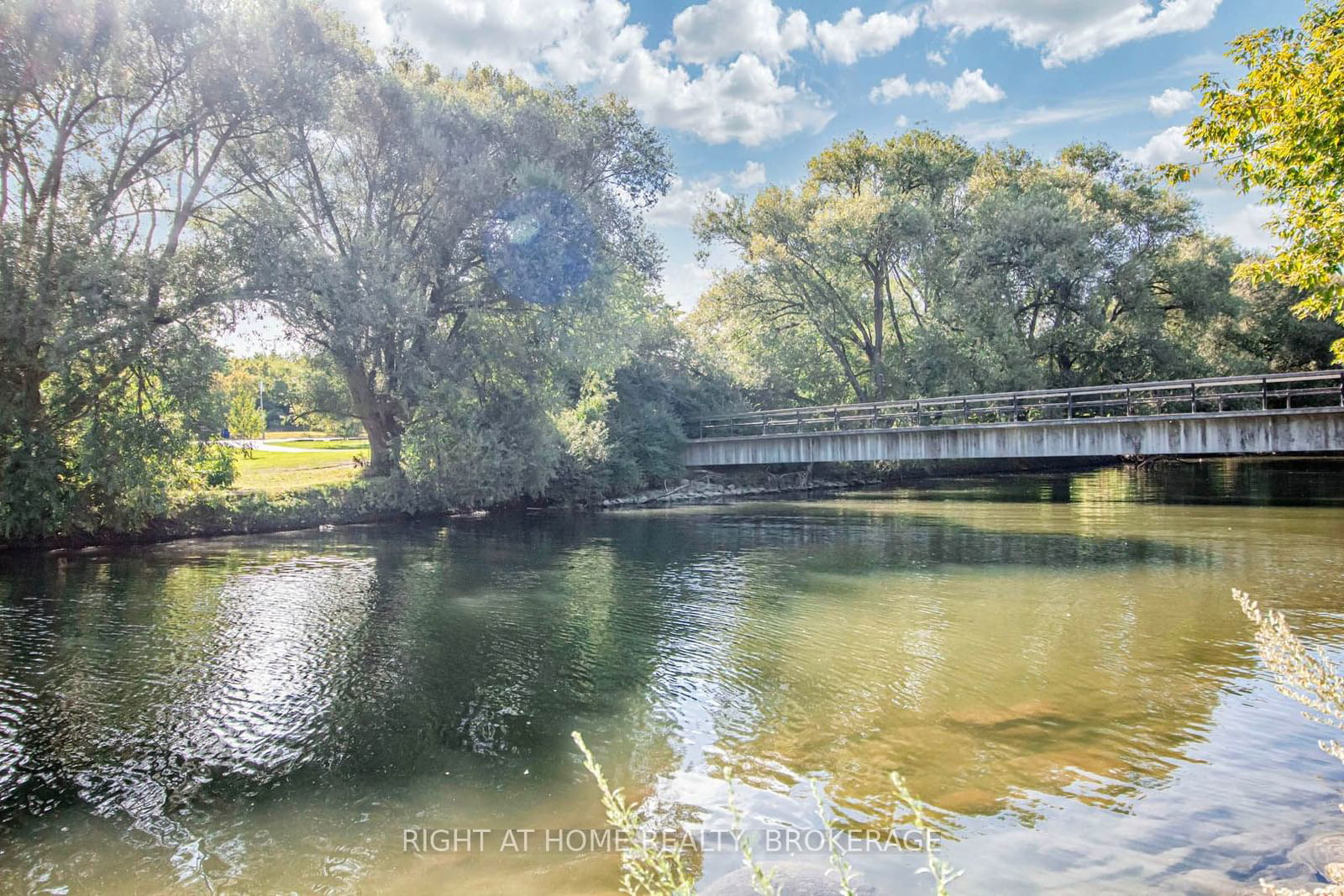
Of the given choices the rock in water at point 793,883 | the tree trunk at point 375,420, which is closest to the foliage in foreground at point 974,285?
the tree trunk at point 375,420

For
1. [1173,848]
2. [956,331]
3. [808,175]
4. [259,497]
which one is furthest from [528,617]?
[808,175]

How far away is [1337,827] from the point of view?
6.31 meters

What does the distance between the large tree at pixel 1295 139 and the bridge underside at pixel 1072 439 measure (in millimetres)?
12946

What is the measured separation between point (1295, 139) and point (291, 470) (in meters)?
36.5

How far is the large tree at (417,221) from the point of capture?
24266 mm

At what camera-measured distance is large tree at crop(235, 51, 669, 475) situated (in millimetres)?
24266

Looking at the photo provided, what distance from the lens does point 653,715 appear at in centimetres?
945

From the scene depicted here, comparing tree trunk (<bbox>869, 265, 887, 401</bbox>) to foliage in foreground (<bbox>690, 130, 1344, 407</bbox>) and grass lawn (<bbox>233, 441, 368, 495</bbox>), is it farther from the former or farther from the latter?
grass lawn (<bbox>233, 441, 368, 495</bbox>)

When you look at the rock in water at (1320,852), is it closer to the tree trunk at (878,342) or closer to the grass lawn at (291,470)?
the grass lawn at (291,470)

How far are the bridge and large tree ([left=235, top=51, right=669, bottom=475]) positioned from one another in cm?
1159

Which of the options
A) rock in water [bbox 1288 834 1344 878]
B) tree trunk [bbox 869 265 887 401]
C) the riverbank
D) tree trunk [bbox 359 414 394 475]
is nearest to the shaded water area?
rock in water [bbox 1288 834 1344 878]

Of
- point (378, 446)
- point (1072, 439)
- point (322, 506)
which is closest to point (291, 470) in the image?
point (378, 446)

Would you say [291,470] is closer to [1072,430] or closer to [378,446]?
[378,446]

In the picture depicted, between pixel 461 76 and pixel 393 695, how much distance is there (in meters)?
29.6
